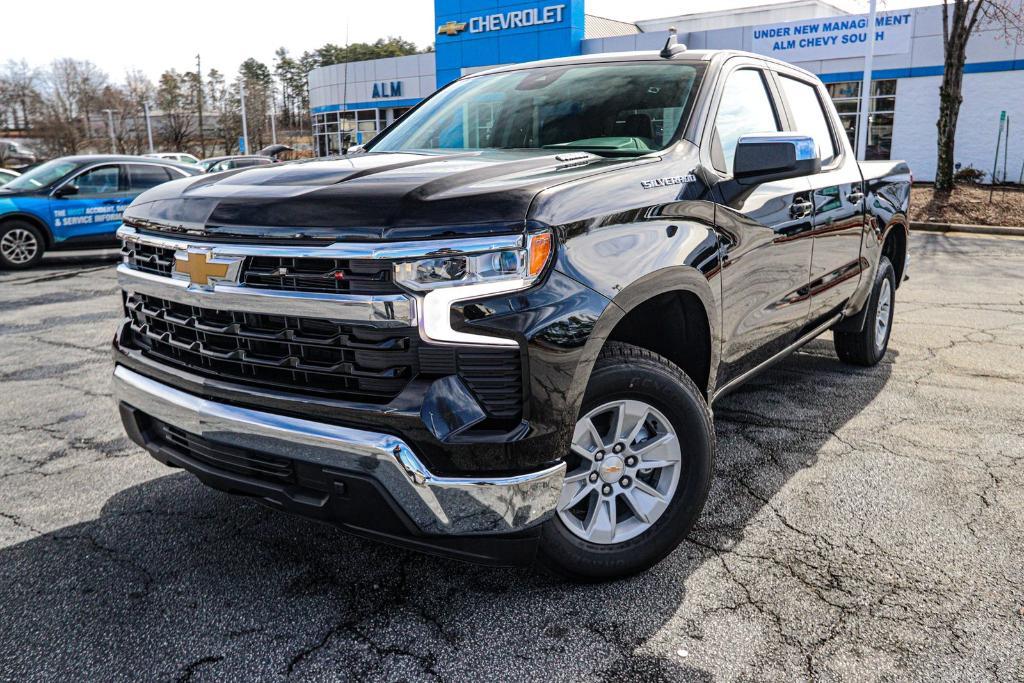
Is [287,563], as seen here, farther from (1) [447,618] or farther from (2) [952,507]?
(2) [952,507]

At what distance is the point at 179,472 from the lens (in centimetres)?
399

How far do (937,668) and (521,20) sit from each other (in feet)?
102

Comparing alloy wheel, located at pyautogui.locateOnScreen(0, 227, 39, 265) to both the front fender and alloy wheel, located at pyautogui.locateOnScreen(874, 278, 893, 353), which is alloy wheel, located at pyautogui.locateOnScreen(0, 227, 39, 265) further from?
the front fender

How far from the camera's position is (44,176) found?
12.1m

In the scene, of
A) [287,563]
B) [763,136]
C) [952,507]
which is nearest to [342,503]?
[287,563]

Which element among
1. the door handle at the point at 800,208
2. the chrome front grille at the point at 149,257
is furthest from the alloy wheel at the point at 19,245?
the door handle at the point at 800,208

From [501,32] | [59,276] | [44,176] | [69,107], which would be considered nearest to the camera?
[59,276]

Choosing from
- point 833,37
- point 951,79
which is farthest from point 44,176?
point 833,37

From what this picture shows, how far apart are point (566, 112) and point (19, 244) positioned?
1082 centimetres

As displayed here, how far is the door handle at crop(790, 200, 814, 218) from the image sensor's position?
12.6 ft

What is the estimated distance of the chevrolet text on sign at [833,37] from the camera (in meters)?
24.8

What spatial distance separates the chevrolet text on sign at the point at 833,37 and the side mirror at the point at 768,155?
82.1 ft

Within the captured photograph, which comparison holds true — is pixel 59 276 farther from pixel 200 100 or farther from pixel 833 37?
pixel 200 100

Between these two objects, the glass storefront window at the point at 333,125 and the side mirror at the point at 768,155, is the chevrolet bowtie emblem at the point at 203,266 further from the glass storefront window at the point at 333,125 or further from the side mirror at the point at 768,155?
the glass storefront window at the point at 333,125
